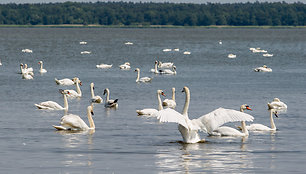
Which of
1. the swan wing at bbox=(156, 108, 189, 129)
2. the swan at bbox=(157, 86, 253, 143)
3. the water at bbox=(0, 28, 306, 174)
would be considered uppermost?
the swan wing at bbox=(156, 108, 189, 129)

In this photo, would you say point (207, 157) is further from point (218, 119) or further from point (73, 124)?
point (73, 124)

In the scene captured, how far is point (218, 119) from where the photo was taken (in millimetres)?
23062

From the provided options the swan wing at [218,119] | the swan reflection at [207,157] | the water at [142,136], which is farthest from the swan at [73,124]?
the swan wing at [218,119]

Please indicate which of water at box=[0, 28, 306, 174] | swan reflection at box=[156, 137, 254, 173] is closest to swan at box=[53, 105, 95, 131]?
water at box=[0, 28, 306, 174]

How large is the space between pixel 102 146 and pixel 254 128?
630cm

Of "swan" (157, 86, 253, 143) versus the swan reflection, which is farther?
"swan" (157, 86, 253, 143)

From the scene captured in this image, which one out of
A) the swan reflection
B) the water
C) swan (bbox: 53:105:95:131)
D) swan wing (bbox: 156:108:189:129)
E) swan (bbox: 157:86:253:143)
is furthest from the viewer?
swan (bbox: 53:105:95:131)

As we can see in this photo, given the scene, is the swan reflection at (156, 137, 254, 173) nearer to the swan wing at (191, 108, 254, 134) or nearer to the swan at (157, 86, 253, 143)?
the swan at (157, 86, 253, 143)

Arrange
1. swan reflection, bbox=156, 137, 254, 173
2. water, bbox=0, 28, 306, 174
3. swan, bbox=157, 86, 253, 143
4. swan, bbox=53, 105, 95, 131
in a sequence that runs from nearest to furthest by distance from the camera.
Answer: swan reflection, bbox=156, 137, 254, 173, water, bbox=0, 28, 306, 174, swan, bbox=157, 86, 253, 143, swan, bbox=53, 105, 95, 131

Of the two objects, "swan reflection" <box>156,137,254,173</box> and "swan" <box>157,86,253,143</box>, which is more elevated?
"swan" <box>157,86,253,143</box>

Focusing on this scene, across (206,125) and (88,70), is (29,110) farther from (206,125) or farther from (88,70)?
(88,70)

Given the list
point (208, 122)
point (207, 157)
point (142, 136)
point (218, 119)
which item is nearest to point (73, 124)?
point (142, 136)

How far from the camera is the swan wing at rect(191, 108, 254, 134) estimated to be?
23.0 m

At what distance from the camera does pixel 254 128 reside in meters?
26.6
